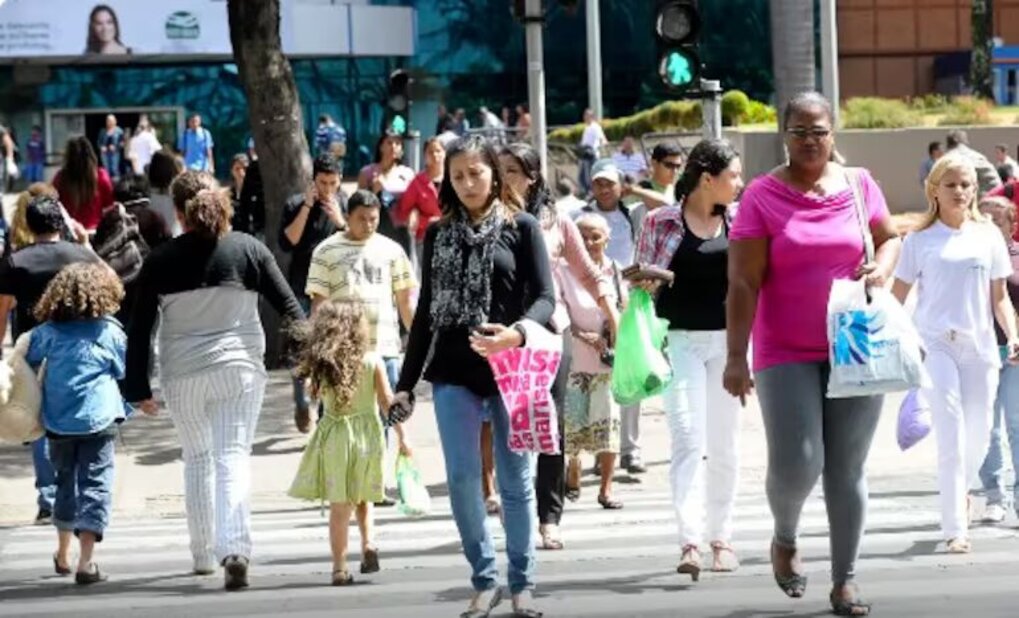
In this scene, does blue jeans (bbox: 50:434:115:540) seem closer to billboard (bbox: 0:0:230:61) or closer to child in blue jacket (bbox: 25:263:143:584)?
child in blue jacket (bbox: 25:263:143:584)

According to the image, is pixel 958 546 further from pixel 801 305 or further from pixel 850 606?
pixel 801 305

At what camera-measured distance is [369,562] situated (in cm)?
1056

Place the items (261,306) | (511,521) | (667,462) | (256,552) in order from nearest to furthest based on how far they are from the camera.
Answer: (511,521)
(256,552)
(667,462)
(261,306)

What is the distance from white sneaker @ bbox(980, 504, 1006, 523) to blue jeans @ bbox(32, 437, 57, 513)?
4.76 metres

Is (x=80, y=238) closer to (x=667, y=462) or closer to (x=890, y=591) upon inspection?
(x=667, y=462)

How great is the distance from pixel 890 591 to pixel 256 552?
3416mm

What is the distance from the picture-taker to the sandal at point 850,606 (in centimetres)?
862

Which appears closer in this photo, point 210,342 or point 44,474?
point 210,342

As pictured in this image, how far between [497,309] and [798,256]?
1.20 metres

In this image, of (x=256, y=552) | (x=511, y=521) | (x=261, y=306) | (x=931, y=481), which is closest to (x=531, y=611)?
(x=511, y=521)

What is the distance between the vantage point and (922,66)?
62125 millimetres

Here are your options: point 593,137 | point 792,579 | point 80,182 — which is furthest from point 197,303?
point 593,137

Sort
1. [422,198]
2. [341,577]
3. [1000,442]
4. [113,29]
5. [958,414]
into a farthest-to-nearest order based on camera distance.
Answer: [113,29] < [422,198] < [1000,442] < [958,414] < [341,577]

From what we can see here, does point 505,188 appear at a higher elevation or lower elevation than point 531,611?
higher
